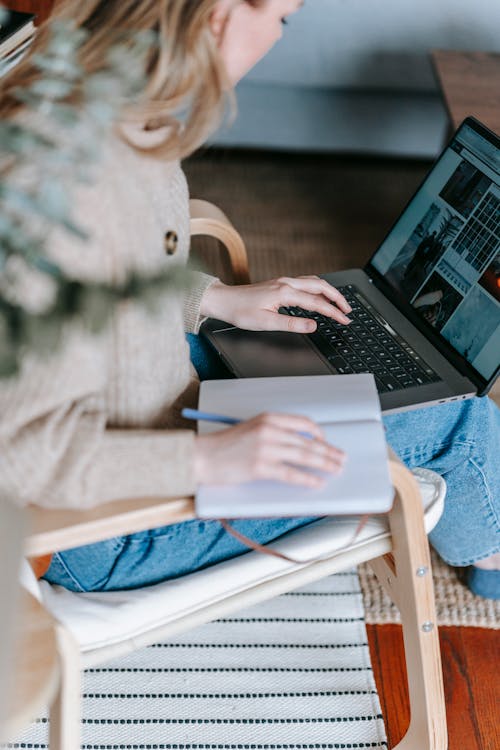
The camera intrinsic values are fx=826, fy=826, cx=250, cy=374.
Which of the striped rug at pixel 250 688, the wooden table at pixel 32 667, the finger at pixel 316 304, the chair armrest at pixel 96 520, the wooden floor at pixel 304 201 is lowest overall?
the striped rug at pixel 250 688

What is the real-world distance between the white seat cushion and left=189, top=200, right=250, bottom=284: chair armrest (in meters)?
0.44

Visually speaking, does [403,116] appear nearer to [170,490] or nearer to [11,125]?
[170,490]

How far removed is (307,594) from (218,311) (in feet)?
1.76

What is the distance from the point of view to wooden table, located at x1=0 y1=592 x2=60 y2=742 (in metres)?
0.61

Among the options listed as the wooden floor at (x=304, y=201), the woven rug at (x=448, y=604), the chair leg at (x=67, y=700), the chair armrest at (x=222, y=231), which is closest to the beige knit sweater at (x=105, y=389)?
the chair leg at (x=67, y=700)

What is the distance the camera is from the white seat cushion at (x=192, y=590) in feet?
2.77

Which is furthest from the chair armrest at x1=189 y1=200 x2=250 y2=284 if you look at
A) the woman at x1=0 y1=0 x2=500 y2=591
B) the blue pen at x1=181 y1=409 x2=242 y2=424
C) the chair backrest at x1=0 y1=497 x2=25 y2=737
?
the chair backrest at x1=0 y1=497 x2=25 y2=737

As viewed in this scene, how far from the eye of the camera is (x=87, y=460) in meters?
0.73

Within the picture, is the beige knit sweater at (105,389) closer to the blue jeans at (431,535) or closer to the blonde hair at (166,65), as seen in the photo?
the blonde hair at (166,65)

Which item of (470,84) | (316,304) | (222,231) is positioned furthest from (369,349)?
(470,84)

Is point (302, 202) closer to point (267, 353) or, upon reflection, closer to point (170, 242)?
point (267, 353)

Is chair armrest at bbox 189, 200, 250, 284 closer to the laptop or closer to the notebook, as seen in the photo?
the laptop

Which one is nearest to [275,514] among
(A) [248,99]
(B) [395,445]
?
(B) [395,445]

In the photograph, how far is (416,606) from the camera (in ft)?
3.07
